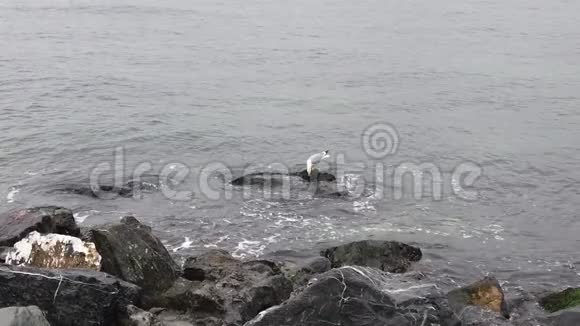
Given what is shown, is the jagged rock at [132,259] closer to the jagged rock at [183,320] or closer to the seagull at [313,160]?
the jagged rock at [183,320]

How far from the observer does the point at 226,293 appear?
10.7m

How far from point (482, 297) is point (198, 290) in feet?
15.7

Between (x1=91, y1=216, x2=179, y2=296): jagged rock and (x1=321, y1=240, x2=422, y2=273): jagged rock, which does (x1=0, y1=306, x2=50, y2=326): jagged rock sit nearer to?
(x1=91, y1=216, x2=179, y2=296): jagged rock

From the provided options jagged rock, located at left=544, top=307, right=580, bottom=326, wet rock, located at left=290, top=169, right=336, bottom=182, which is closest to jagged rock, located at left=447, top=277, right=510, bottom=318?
jagged rock, located at left=544, top=307, right=580, bottom=326

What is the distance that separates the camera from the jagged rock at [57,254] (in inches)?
429

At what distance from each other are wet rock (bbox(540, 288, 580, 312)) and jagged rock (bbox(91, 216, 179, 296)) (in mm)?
6582

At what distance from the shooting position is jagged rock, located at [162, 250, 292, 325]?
1038 cm

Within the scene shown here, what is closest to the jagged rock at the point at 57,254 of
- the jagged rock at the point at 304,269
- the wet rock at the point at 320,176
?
the jagged rock at the point at 304,269

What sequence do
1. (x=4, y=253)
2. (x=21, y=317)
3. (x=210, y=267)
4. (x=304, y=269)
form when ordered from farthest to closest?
(x=304, y=269)
(x=210, y=267)
(x=4, y=253)
(x=21, y=317)

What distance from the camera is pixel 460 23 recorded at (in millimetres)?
44656

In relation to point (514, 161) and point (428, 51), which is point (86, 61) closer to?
point (428, 51)

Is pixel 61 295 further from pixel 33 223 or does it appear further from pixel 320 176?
pixel 320 176

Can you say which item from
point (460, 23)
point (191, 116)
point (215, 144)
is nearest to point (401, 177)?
point (215, 144)

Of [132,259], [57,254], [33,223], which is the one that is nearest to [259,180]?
[33,223]
